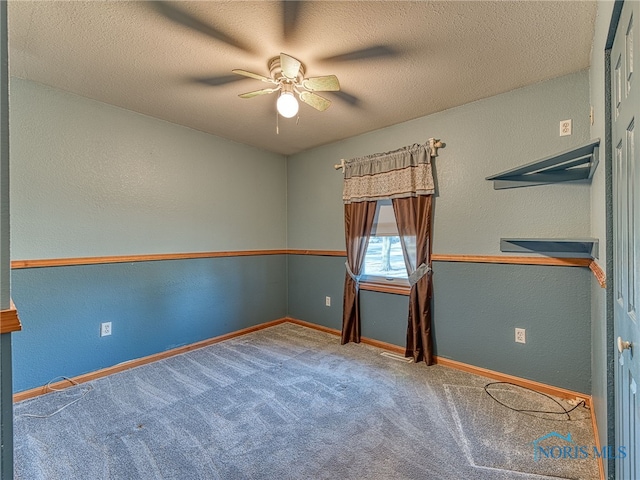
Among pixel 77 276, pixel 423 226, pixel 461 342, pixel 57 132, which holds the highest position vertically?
pixel 57 132

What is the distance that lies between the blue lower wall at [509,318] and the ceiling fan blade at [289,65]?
6.67ft

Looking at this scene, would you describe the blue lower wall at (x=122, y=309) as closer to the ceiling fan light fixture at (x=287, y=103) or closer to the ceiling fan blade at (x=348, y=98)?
the ceiling fan light fixture at (x=287, y=103)

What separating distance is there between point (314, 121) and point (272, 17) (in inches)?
53.8

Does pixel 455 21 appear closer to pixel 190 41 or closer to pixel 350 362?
pixel 190 41

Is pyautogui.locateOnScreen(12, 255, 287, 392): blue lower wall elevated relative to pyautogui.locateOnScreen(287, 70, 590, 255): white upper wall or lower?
lower

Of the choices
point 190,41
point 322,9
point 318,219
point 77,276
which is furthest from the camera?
point 318,219

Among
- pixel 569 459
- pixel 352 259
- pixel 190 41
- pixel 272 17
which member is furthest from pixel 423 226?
pixel 190 41

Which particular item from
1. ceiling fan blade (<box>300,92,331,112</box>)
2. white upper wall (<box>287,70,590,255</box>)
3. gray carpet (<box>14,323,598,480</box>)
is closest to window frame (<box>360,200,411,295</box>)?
white upper wall (<box>287,70,590,255</box>)

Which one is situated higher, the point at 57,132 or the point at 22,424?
the point at 57,132

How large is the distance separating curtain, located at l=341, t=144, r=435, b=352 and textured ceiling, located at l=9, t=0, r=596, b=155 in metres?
0.58

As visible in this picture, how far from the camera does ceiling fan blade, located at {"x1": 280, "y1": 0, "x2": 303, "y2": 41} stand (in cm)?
144

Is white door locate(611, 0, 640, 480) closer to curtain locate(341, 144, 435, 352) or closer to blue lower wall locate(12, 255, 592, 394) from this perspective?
blue lower wall locate(12, 255, 592, 394)

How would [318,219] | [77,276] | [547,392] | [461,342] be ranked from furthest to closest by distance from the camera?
[318,219]
[461,342]
[77,276]
[547,392]

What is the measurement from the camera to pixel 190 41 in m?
1.72
